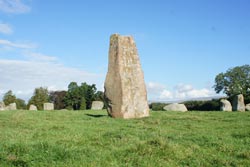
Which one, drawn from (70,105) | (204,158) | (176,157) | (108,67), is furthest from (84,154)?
(70,105)

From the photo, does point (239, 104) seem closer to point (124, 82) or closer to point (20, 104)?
point (124, 82)

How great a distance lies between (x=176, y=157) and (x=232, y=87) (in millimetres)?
70138

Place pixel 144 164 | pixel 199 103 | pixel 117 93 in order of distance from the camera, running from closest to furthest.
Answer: pixel 144 164 < pixel 117 93 < pixel 199 103

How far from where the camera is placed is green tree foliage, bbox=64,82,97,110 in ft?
229

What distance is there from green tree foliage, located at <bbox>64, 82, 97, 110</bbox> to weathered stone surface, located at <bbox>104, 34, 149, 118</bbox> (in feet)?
173

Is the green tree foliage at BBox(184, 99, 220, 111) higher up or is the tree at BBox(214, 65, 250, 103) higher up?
the tree at BBox(214, 65, 250, 103)

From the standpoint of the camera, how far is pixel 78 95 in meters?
69.8

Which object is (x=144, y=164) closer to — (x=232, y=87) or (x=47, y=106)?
(x=47, y=106)

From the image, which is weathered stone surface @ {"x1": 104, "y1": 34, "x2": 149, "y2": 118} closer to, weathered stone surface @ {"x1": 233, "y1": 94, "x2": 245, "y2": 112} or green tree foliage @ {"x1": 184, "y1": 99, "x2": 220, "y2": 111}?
weathered stone surface @ {"x1": 233, "y1": 94, "x2": 245, "y2": 112}

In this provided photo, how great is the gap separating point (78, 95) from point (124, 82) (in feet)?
178

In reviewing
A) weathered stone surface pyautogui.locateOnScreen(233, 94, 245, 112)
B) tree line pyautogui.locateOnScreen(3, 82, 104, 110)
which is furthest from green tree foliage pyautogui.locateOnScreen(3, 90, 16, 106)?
weathered stone surface pyautogui.locateOnScreen(233, 94, 245, 112)

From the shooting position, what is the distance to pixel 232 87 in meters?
72.5

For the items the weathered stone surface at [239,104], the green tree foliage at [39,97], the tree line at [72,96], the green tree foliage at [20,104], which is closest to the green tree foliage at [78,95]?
the tree line at [72,96]

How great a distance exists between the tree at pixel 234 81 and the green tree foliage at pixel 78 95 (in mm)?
28955
